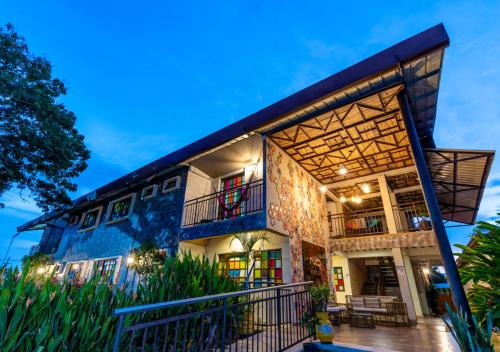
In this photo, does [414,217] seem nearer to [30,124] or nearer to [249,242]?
[249,242]

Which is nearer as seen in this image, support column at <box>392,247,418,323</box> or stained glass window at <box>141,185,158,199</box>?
support column at <box>392,247,418,323</box>

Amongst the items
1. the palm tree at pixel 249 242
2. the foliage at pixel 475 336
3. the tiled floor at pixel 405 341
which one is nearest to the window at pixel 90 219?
the palm tree at pixel 249 242

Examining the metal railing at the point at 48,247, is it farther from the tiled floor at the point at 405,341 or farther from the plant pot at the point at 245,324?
the tiled floor at the point at 405,341

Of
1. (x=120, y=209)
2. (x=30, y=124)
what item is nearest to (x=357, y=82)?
(x=30, y=124)

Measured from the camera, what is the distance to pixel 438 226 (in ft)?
14.7

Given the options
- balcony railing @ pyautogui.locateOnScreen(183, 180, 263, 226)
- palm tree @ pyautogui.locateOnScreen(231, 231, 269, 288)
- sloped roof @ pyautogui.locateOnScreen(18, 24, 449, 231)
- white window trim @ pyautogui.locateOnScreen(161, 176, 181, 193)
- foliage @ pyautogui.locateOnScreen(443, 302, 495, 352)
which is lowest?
foliage @ pyautogui.locateOnScreen(443, 302, 495, 352)

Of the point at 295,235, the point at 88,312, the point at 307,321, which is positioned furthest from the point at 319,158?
the point at 88,312

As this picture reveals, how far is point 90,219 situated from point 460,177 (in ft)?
56.7

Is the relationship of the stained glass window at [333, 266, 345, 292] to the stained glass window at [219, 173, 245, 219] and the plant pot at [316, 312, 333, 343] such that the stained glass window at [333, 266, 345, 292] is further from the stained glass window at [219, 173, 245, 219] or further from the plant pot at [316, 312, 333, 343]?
the plant pot at [316, 312, 333, 343]

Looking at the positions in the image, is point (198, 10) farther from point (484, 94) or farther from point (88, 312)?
point (484, 94)

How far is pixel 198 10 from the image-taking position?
77.1m

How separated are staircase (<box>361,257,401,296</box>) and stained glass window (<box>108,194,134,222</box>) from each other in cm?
1264

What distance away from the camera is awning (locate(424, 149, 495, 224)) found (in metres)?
6.17

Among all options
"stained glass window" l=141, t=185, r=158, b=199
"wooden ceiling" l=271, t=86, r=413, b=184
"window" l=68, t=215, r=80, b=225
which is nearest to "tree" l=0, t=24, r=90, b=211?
"stained glass window" l=141, t=185, r=158, b=199
